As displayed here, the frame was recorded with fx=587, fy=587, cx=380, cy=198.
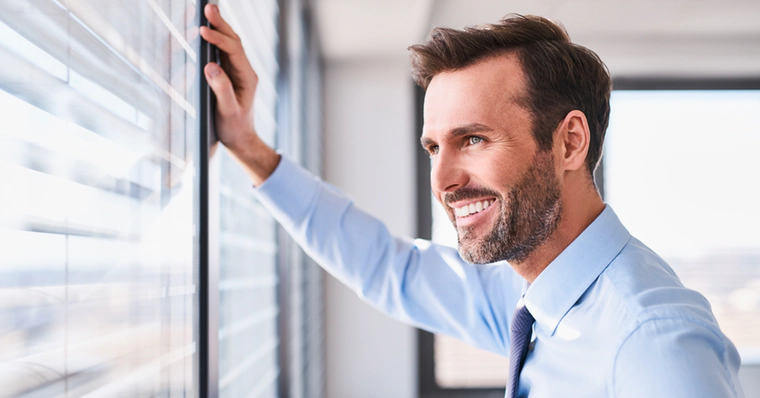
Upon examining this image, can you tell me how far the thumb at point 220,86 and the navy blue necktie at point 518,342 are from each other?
23.6 inches

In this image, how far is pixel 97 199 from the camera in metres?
0.55

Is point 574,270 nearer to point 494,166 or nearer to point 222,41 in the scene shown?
point 494,166

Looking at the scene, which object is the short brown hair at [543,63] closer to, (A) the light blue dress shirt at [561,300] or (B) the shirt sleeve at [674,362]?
(A) the light blue dress shirt at [561,300]

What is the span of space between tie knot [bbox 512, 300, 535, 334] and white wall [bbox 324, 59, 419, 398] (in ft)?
6.71

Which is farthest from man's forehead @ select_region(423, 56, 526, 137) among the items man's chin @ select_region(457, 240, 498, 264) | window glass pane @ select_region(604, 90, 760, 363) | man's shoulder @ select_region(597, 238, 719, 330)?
window glass pane @ select_region(604, 90, 760, 363)

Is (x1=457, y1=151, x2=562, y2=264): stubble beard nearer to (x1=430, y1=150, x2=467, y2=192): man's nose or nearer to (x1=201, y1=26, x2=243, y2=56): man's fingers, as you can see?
(x1=430, y1=150, x2=467, y2=192): man's nose

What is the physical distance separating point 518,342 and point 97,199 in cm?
71

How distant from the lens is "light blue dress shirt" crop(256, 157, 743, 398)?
2.27ft

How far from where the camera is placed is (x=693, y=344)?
69 cm

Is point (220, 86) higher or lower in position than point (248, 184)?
higher

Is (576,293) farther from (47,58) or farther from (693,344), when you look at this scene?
(47,58)

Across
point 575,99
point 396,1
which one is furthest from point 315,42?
point 575,99

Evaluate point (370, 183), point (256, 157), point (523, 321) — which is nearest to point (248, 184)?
point (256, 157)

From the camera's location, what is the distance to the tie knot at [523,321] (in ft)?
3.28
